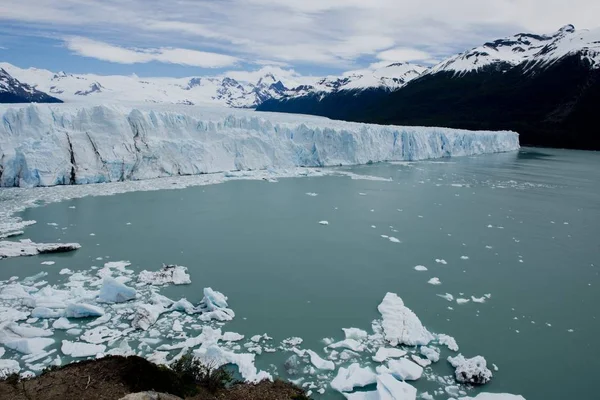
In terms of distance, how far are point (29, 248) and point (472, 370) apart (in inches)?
298

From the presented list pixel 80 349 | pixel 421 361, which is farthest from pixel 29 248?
pixel 421 361

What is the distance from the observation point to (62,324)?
5.18 m

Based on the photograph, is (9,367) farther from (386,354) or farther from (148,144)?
(148,144)

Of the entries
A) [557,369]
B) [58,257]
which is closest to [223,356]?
[557,369]

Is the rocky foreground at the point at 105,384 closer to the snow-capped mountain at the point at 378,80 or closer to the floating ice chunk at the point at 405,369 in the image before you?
the floating ice chunk at the point at 405,369

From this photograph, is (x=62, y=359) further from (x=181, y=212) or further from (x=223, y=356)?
(x=181, y=212)

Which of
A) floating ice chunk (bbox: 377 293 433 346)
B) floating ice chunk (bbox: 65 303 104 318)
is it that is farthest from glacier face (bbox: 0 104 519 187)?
floating ice chunk (bbox: 377 293 433 346)

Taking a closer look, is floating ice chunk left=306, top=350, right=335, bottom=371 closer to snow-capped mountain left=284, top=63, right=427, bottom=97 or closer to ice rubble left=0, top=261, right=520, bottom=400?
ice rubble left=0, top=261, right=520, bottom=400

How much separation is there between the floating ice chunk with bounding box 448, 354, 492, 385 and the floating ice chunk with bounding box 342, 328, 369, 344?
1053 millimetres

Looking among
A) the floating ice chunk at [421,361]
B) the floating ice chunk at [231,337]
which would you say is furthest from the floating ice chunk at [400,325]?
the floating ice chunk at [231,337]

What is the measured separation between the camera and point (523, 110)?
51781 mm

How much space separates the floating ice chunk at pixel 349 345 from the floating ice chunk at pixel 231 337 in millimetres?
1087

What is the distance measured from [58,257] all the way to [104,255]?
76cm

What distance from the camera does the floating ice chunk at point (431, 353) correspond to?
4.71m
